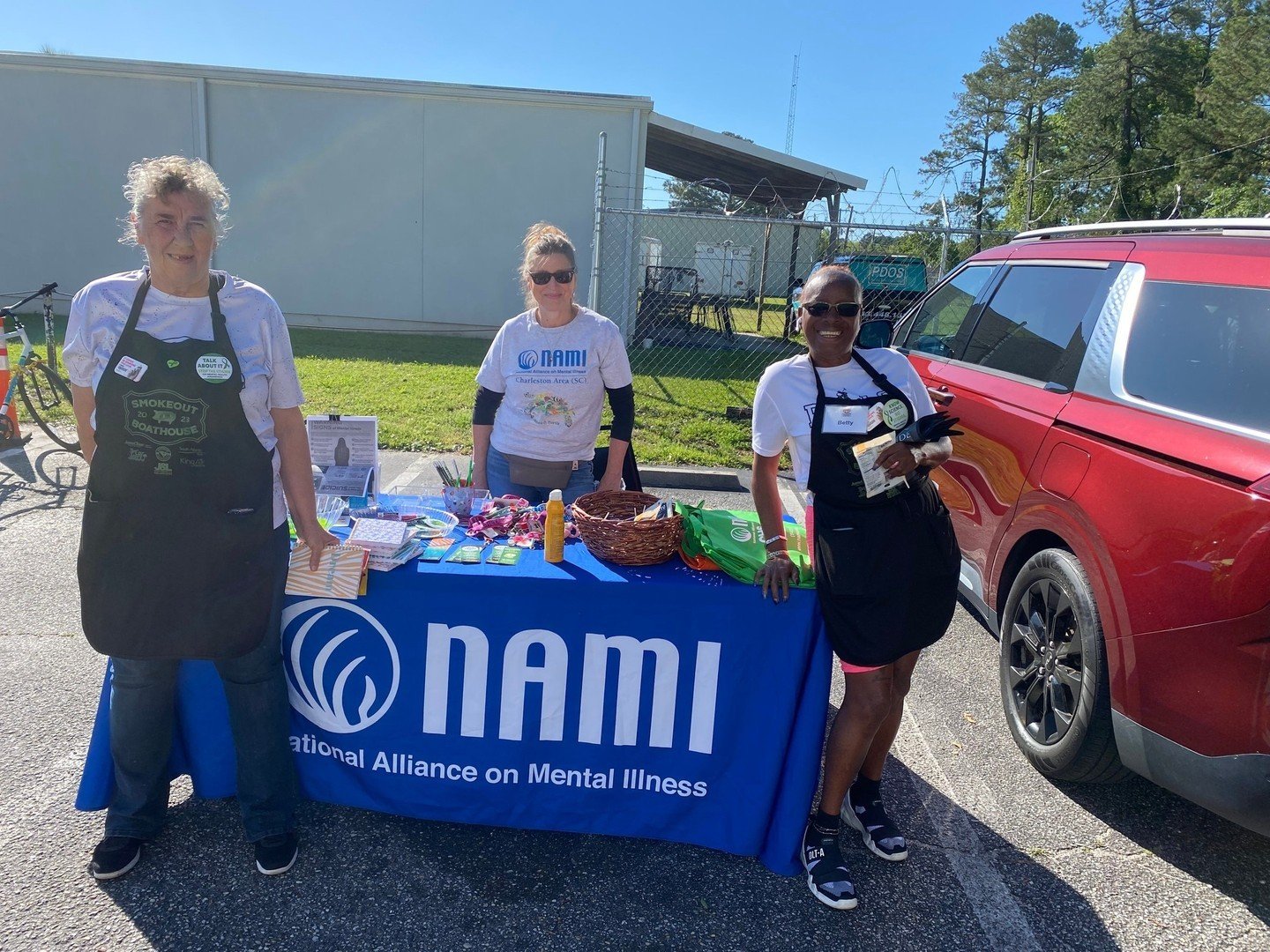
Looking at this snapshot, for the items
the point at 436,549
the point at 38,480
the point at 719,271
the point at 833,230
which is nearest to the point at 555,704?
the point at 436,549

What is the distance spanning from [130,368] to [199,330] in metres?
0.20

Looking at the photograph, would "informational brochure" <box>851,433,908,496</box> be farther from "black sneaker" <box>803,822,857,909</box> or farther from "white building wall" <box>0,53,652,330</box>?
"white building wall" <box>0,53,652,330</box>

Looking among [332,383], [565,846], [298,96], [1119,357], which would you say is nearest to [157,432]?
[565,846]

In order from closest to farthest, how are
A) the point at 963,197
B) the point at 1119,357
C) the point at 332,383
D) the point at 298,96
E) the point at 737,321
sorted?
the point at 1119,357 < the point at 332,383 < the point at 298,96 < the point at 737,321 < the point at 963,197

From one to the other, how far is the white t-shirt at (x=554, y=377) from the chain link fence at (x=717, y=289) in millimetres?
4620

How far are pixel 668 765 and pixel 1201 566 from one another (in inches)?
64.4

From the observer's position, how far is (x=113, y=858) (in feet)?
7.78

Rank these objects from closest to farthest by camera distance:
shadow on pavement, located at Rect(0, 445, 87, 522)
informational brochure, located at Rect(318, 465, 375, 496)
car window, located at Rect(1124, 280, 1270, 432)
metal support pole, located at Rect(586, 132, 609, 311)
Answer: car window, located at Rect(1124, 280, 1270, 432) → informational brochure, located at Rect(318, 465, 375, 496) → shadow on pavement, located at Rect(0, 445, 87, 522) → metal support pole, located at Rect(586, 132, 609, 311)

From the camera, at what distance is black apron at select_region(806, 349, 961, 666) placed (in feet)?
7.60

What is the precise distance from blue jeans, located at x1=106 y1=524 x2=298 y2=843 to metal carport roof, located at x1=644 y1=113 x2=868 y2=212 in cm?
1149

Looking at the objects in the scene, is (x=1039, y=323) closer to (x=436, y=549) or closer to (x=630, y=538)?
(x=630, y=538)

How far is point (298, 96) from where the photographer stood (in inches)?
561

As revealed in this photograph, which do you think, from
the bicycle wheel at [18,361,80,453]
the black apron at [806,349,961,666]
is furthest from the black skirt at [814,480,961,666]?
the bicycle wheel at [18,361,80,453]

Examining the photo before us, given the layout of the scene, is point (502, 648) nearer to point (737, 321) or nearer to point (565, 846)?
point (565, 846)
